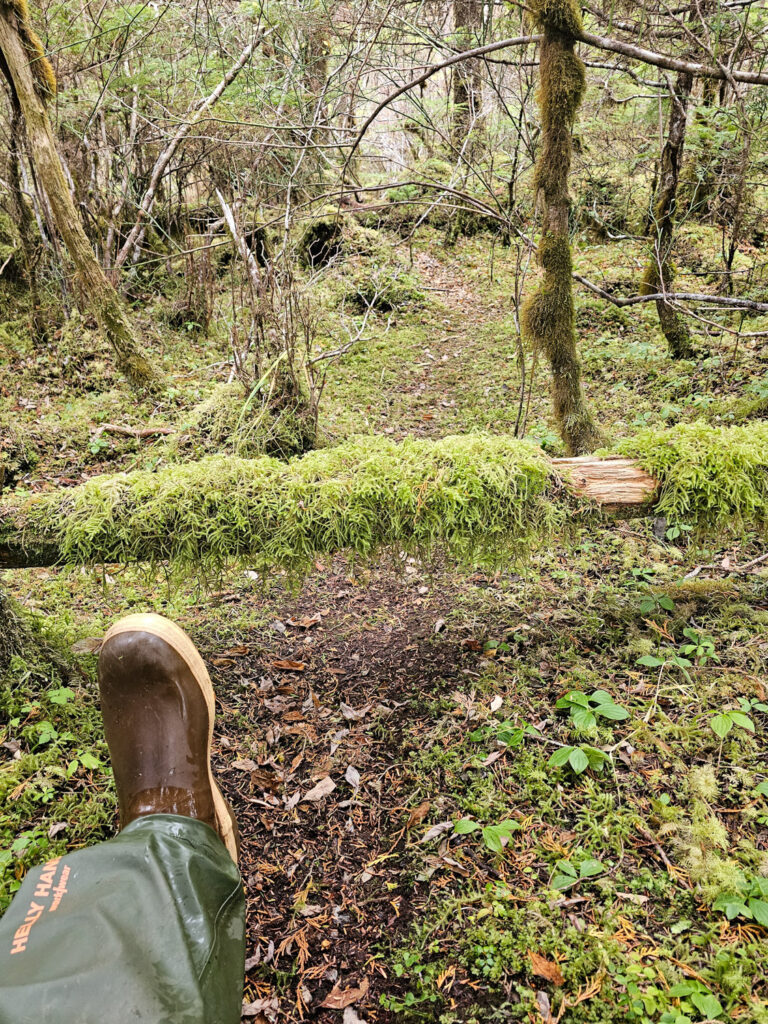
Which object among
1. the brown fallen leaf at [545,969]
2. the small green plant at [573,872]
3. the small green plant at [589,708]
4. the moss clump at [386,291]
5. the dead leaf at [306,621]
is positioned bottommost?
the dead leaf at [306,621]

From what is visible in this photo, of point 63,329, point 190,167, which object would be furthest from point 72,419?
point 190,167

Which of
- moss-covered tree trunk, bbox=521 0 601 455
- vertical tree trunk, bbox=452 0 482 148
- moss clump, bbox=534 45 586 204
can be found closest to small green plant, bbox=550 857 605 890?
moss-covered tree trunk, bbox=521 0 601 455

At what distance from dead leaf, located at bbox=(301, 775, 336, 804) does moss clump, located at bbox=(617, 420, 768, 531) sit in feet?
7.05

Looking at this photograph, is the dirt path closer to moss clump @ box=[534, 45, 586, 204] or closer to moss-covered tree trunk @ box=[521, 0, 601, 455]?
moss-covered tree trunk @ box=[521, 0, 601, 455]

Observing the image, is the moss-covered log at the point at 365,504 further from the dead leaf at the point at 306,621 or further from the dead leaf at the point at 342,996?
the dead leaf at the point at 342,996

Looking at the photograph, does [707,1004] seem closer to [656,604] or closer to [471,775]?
[471,775]

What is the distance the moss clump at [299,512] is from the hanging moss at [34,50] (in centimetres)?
548

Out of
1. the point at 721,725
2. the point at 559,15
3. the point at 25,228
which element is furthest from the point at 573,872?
the point at 25,228

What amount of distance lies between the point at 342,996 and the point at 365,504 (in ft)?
6.30

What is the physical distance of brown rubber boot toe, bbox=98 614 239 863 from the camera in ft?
7.08

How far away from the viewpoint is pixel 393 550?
9.78ft

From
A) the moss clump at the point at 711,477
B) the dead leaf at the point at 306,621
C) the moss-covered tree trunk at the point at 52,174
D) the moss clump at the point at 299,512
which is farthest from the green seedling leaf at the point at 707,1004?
the moss-covered tree trunk at the point at 52,174

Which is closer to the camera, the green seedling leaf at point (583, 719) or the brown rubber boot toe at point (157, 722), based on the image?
the brown rubber boot toe at point (157, 722)

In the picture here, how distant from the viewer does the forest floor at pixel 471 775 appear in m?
1.82
